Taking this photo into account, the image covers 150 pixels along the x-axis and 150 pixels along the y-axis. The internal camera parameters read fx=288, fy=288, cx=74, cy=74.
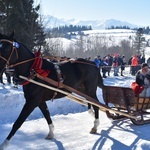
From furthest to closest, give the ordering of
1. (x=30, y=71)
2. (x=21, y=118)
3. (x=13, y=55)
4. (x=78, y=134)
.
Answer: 1. (x=78, y=134)
2. (x=30, y=71)
3. (x=21, y=118)
4. (x=13, y=55)

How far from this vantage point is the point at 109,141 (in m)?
6.58

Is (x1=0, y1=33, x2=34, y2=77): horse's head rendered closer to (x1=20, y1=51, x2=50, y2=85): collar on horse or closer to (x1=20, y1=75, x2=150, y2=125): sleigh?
(x1=20, y1=51, x2=50, y2=85): collar on horse

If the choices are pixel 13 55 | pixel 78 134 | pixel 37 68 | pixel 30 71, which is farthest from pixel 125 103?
pixel 13 55

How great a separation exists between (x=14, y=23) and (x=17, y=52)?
16686 mm

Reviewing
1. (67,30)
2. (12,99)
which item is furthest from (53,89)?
(67,30)

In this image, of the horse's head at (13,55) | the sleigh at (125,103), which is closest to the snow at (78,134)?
the sleigh at (125,103)

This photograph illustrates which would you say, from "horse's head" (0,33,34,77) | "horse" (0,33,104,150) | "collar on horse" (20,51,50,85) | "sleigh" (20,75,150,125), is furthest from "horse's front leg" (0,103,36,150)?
"sleigh" (20,75,150,125)

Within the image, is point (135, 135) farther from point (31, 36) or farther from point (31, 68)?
point (31, 36)

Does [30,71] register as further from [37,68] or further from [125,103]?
[125,103]

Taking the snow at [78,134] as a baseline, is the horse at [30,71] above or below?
above

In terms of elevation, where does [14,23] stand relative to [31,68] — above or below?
above

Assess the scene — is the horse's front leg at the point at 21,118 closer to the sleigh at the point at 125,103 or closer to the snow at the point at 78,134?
the snow at the point at 78,134

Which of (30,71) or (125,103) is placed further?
(125,103)

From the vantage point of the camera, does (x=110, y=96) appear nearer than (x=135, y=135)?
No
